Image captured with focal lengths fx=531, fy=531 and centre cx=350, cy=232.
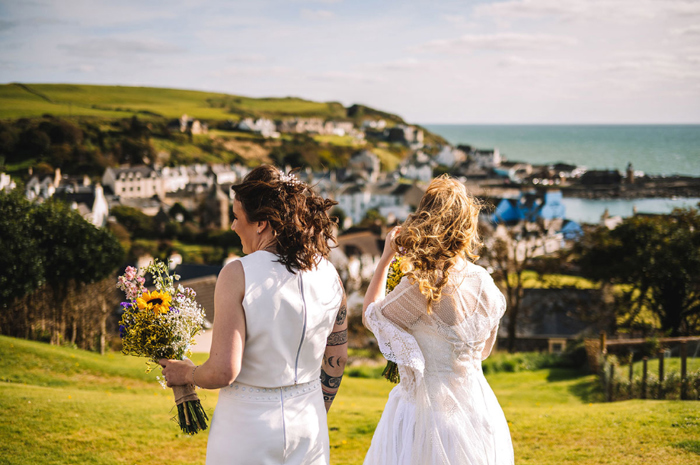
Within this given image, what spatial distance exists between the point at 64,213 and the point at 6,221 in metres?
3.01

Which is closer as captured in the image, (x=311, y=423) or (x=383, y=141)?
(x=311, y=423)

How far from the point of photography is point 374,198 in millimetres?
91188

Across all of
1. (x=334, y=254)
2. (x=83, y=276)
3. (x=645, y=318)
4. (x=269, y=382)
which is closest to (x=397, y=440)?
(x=269, y=382)

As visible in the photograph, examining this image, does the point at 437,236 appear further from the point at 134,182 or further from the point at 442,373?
the point at 134,182

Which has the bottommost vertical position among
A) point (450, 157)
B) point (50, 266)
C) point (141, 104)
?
point (50, 266)

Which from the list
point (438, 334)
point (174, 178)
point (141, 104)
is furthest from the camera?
point (141, 104)

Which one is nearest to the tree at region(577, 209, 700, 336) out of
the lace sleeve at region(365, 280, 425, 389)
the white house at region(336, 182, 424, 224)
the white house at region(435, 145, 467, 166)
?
the lace sleeve at region(365, 280, 425, 389)

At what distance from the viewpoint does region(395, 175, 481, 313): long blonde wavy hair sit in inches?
119

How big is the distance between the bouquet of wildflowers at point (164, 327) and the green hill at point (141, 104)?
69353 mm

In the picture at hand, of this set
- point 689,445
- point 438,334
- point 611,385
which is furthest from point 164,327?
point 611,385

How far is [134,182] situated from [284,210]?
79.8 metres

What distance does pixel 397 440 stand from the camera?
342 cm

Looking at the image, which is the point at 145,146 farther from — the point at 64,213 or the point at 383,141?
the point at 383,141

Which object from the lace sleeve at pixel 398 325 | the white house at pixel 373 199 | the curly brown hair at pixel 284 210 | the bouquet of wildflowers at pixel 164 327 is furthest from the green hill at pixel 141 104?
the lace sleeve at pixel 398 325
